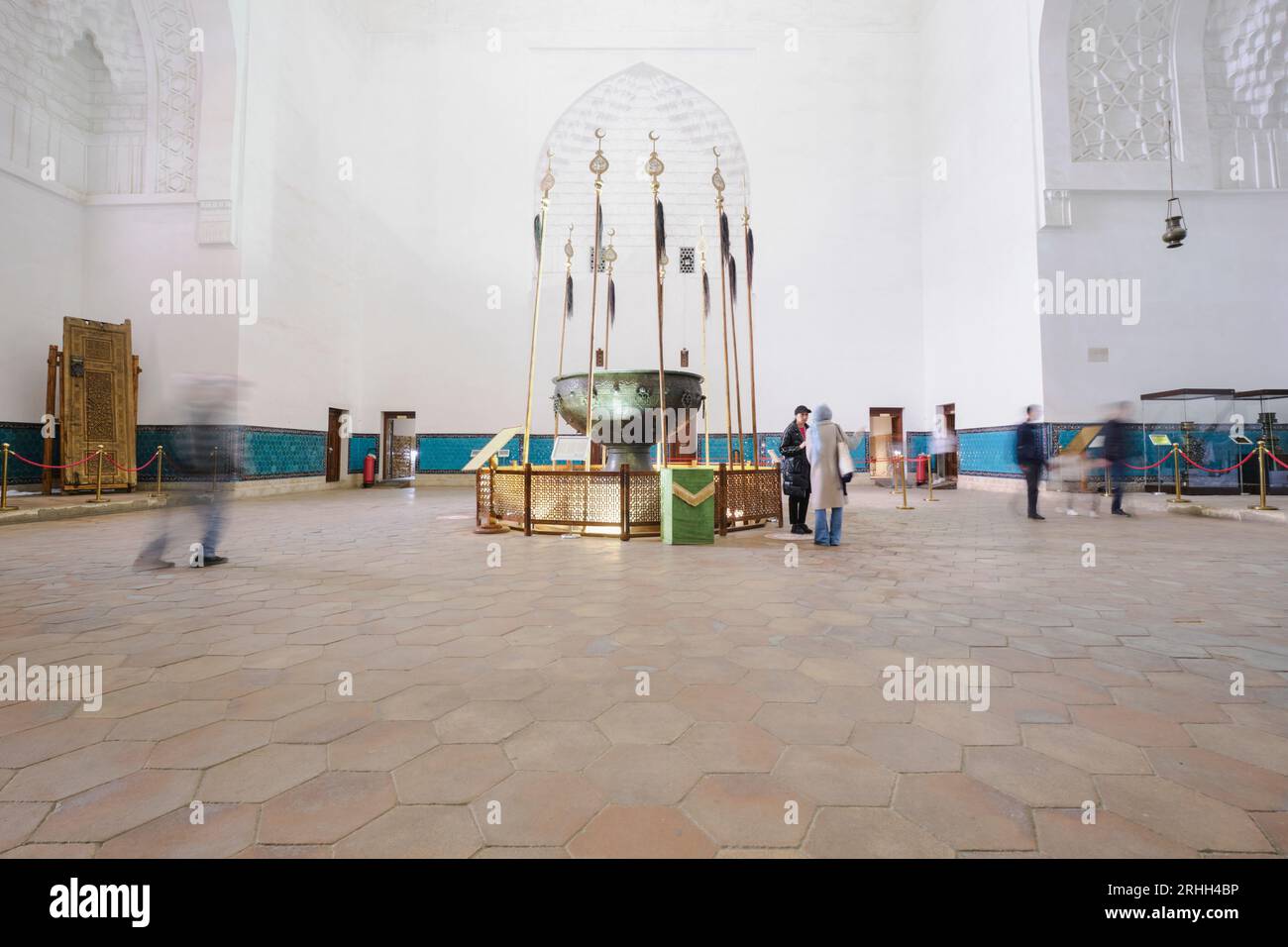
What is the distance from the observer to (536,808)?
1227 mm

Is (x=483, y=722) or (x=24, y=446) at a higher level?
(x=24, y=446)

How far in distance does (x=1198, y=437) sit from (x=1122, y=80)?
22.0 feet

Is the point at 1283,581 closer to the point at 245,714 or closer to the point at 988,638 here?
the point at 988,638

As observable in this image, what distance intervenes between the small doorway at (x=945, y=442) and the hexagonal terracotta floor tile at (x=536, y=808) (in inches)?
546

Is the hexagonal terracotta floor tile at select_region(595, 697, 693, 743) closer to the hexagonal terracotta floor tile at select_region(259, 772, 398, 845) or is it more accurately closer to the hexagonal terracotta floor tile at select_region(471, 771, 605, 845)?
the hexagonal terracotta floor tile at select_region(471, 771, 605, 845)

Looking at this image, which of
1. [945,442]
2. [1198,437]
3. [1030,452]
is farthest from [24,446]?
[1198,437]

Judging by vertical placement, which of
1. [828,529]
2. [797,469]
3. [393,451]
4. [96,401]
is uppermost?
[96,401]

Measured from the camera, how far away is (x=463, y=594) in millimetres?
3234

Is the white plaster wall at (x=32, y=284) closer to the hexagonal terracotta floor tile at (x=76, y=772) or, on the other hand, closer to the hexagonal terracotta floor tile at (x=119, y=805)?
the hexagonal terracotta floor tile at (x=76, y=772)

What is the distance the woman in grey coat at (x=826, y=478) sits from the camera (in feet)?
16.6

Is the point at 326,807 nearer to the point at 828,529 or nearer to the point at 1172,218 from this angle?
the point at 828,529

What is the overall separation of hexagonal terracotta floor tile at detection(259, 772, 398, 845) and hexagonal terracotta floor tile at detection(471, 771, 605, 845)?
0.23m

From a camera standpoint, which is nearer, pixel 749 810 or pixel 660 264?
pixel 749 810
